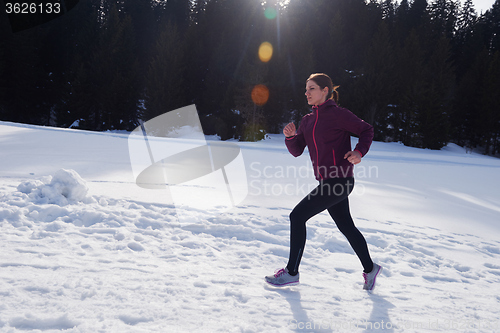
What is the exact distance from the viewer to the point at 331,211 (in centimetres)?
266

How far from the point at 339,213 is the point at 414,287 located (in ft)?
3.21

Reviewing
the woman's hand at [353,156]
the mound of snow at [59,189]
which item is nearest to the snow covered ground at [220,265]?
the mound of snow at [59,189]

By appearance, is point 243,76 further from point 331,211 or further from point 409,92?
point 331,211

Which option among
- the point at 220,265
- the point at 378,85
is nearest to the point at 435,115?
the point at 378,85

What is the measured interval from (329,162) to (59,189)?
338 centimetres

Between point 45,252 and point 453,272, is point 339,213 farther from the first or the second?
point 45,252

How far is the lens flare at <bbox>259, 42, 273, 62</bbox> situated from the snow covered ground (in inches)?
937

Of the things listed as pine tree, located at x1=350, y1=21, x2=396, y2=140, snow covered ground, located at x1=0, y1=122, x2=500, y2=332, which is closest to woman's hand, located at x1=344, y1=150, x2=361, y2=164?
snow covered ground, located at x1=0, y1=122, x2=500, y2=332

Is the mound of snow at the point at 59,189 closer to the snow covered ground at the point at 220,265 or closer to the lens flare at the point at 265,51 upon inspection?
the snow covered ground at the point at 220,265

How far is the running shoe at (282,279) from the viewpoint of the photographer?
104 inches

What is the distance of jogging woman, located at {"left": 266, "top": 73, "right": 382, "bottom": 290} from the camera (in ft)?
8.20

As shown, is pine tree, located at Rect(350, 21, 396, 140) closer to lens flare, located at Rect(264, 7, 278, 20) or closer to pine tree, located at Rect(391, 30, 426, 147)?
pine tree, located at Rect(391, 30, 426, 147)

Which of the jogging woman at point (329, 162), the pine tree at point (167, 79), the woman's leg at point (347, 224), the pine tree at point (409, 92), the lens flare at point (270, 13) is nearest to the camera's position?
the jogging woman at point (329, 162)

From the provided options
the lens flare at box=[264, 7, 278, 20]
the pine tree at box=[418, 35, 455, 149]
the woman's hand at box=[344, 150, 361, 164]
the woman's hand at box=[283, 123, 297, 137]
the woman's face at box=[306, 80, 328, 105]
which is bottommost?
the woman's hand at box=[344, 150, 361, 164]
